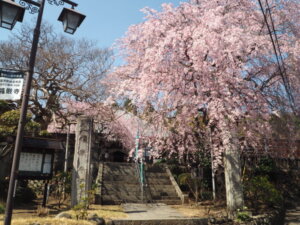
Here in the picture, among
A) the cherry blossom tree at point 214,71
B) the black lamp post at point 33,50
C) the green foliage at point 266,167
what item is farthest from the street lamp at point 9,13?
the green foliage at point 266,167

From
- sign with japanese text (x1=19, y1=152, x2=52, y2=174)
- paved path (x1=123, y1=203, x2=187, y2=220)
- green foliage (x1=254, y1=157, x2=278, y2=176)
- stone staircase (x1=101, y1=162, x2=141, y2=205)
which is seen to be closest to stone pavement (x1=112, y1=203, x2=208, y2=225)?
paved path (x1=123, y1=203, x2=187, y2=220)

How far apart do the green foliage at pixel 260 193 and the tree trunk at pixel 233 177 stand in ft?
7.35

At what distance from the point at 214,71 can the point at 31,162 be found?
304 inches

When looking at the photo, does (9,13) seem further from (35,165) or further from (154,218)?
(154,218)

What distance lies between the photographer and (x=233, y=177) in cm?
975

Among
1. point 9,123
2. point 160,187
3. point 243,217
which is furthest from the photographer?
point 160,187

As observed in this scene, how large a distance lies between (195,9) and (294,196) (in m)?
14.7

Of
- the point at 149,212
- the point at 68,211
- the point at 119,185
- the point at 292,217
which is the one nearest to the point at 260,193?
the point at 292,217

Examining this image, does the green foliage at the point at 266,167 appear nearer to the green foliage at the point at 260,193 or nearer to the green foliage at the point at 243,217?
the green foliage at the point at 260,193

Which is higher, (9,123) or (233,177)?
(9,123)

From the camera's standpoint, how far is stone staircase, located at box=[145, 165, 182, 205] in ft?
40.6

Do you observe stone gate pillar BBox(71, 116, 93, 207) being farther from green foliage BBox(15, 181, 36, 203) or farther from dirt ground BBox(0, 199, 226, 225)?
green foliage BBox(15, 181, 36, 203)

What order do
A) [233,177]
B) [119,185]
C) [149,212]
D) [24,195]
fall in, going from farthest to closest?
1. [119,185]
2. [24,195]
3. [233,177]
4. [149,212]

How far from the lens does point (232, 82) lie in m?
8.53
